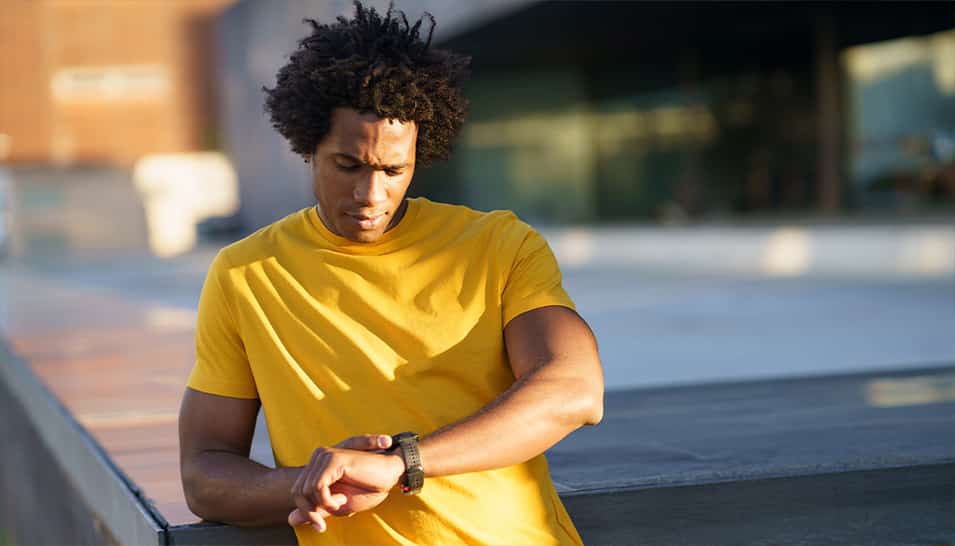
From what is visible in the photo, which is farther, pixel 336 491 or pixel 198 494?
pixel 198 494

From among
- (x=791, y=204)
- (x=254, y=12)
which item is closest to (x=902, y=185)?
(x=791, y=204)

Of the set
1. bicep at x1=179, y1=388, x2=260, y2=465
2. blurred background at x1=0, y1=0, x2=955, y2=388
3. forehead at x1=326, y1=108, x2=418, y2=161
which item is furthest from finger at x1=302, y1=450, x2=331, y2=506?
blurred background at x1=0, y1=0, x2=955, y2=388

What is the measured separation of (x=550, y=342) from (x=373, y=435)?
1.29 ft

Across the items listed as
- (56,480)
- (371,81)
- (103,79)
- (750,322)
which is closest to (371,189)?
(371,81)

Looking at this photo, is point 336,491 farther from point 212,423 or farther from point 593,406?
point 593,406

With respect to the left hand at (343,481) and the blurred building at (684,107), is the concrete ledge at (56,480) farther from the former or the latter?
the blurred building at (684,107)

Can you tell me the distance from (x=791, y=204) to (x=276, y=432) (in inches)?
706

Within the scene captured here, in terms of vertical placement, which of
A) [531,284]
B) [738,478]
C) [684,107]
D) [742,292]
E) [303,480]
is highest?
[684,107]

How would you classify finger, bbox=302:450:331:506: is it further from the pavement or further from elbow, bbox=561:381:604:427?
the pavement

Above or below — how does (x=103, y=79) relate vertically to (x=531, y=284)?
above

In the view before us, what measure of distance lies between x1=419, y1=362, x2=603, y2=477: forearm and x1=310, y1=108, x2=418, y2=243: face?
43 centimetres

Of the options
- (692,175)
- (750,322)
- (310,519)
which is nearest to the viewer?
(310,519)

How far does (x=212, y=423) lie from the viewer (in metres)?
2.49

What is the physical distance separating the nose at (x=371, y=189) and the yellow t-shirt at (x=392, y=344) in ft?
0.35
